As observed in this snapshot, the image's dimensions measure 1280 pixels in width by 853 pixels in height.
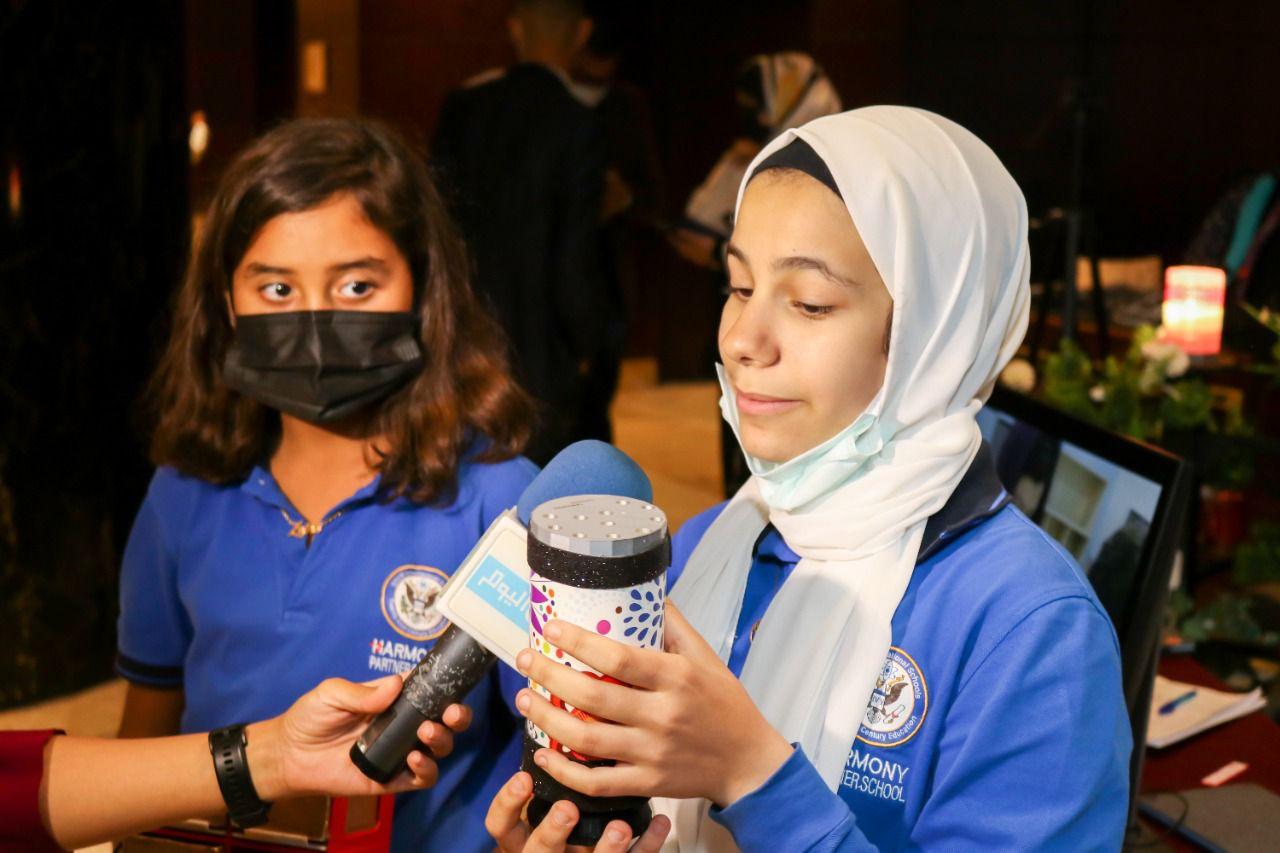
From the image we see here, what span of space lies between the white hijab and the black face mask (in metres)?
0.74

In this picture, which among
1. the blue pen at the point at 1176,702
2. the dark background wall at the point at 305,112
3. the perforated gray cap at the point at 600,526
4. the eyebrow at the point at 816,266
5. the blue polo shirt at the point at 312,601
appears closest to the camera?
the perforated gray cap at the point at 600,526

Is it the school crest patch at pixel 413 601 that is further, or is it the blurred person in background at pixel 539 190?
the blurred person in background at pixel 539 190

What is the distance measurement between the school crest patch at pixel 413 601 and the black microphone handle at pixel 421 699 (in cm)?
55

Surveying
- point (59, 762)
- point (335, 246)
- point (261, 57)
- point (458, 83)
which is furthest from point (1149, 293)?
point (59, 762)

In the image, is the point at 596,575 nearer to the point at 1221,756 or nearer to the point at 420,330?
the point at 420,330

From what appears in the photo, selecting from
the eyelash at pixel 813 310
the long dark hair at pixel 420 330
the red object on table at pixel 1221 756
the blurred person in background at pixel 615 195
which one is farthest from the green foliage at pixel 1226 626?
the blurred person in background at pixel 615 195

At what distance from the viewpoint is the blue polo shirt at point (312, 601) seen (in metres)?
1.79

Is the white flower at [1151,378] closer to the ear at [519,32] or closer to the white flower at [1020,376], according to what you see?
the white flower at [1020,376]

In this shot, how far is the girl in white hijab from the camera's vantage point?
3.72 ft

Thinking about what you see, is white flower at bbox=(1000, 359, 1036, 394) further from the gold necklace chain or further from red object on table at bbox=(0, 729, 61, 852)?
red object on table at bbox=(0, 729, 61, 852)

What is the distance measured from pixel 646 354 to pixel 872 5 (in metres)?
2.52

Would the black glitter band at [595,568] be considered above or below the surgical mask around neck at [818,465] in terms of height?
above

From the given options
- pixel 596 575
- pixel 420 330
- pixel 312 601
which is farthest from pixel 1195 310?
pixel 596 575

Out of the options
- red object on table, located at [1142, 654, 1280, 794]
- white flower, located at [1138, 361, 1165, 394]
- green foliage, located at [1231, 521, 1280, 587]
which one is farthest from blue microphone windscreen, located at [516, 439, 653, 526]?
green foliage, located at [1231, 521, 1280, 587]
